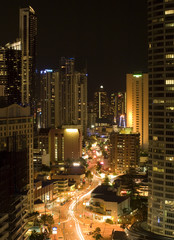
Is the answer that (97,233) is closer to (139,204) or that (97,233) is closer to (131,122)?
(139,204)

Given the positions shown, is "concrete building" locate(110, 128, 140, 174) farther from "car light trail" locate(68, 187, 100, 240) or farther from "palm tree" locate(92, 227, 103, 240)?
"palm tree" locate(92, 227, 103, 240)

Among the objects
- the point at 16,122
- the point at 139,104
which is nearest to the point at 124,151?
the point at 139,104

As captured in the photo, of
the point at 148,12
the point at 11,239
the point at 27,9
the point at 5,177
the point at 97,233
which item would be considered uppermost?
the point at 27,9

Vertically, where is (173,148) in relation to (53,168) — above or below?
above

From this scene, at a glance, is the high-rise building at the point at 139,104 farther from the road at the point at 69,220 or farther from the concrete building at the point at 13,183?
the concrete building at the point at 13,183

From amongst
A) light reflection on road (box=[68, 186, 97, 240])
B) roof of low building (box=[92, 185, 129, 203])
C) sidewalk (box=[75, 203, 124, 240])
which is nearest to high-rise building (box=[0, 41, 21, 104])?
light reflection on road (box=[68, 186, 97, 240])

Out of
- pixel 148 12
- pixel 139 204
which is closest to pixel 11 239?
pixel 148 12

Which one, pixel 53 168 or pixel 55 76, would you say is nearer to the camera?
pixel 53 168
